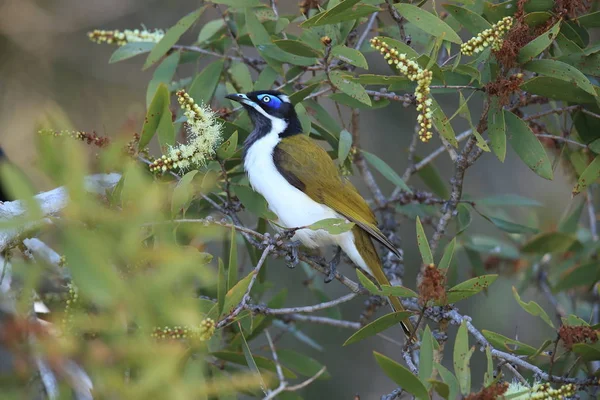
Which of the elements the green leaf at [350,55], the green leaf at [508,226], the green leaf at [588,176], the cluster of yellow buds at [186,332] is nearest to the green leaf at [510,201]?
the green leaf at [508,226]

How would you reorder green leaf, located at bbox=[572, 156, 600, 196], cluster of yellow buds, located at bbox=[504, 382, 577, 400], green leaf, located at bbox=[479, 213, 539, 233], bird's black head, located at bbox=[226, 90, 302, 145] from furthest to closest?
green leaf, located at bbox=[479, 213, 539, 233], bird's black head, located at bbox=[226, 90, 302, 145], green leaf, located at bbox=[572, 156, 600, 196], cluster of yellow buds, located at bbox=[504, 382, 577, 400]

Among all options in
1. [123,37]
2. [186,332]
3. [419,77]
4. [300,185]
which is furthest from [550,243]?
[186,332]

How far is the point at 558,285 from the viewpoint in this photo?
444 centimetres

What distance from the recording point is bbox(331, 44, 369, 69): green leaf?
3135 mm

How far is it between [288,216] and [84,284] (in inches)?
100

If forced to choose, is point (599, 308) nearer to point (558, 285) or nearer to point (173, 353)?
point (558, 285)

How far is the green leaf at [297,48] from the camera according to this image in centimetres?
329

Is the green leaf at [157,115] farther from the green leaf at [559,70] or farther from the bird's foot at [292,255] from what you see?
the green leaf at [559,70]

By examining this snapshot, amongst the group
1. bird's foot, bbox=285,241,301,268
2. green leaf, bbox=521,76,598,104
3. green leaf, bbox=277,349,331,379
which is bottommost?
green leaf, bbox=277,349,331,379

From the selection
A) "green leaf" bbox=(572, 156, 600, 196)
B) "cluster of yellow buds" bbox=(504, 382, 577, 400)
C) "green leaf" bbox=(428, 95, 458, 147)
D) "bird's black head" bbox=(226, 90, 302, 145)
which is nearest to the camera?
"cluster of yellow buds" bbox=(504, 382, 577, 400)

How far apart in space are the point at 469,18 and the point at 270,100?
1202 mm

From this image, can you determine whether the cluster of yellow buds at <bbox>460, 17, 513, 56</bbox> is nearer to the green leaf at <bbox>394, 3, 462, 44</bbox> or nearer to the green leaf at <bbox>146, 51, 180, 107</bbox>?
the green leaf at <bbox>394, 3, 462, 44</bbox>

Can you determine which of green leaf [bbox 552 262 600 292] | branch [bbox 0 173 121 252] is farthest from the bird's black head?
green leaf [bbox 552 262 600 292]

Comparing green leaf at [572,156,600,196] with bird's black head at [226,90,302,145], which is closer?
green leaf at [572,156,600,196]
